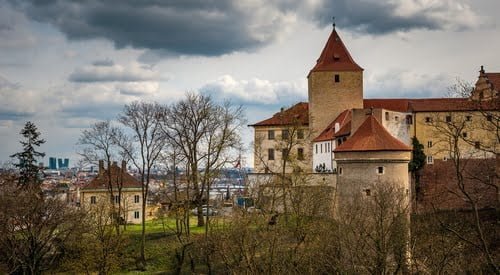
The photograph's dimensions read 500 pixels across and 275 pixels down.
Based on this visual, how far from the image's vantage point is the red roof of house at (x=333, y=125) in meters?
46.7

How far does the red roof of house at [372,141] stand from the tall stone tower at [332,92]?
636 inches

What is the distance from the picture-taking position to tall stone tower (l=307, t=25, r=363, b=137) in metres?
50.8

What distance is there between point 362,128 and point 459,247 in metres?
9.96

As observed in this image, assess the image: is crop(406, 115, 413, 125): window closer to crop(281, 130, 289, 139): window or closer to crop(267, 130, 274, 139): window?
crop(281, 130, 289, 139): window

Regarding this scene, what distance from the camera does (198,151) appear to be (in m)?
40.4

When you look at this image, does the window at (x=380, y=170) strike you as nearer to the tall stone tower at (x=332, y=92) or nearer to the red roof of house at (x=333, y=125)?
the red roof of house at (x=333, y=125)

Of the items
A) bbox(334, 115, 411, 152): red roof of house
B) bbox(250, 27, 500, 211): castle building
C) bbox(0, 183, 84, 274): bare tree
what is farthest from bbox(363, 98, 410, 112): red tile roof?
bbox(0, 183, 84, 274): bare tree

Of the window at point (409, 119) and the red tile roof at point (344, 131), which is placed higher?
the window at point (409, 119)

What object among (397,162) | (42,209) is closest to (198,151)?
(42,209)

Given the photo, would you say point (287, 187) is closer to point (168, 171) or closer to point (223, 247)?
point (168, 171)

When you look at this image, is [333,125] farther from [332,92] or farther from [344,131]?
[344,131]

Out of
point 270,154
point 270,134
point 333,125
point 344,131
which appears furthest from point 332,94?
point 344,131

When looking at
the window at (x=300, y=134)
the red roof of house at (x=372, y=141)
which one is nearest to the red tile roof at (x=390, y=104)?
the window at (x=300, y=134)

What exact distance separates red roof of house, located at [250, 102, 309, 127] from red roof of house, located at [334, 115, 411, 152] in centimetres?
1607
